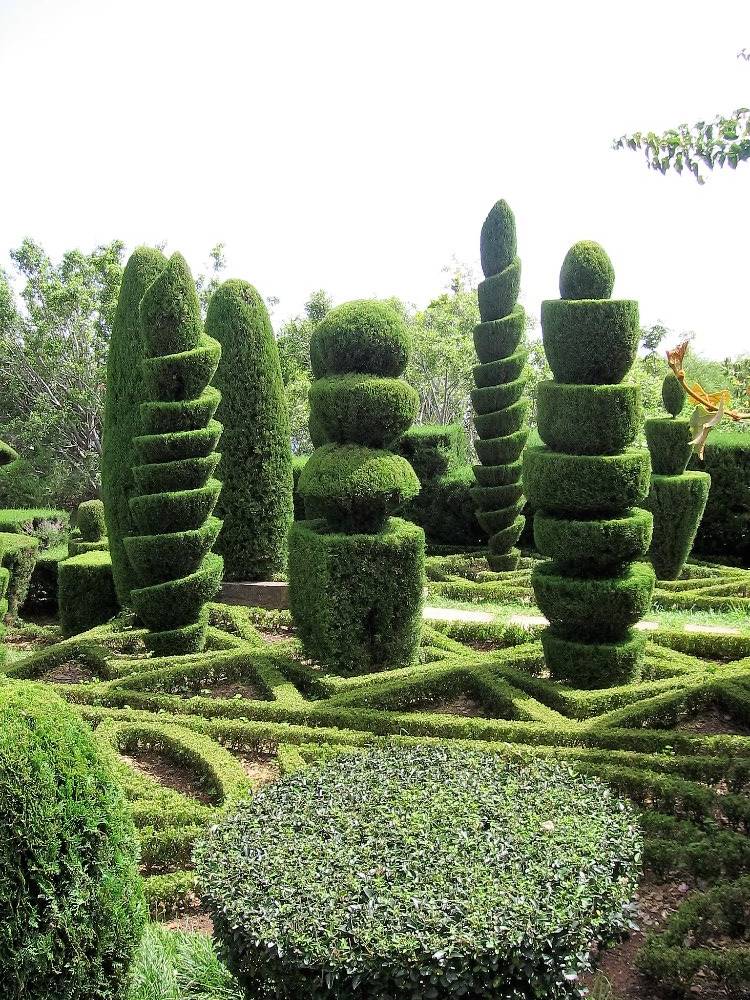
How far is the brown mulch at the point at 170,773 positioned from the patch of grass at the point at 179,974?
7.31 feet

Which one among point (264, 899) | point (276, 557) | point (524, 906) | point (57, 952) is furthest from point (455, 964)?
point (276, 557)

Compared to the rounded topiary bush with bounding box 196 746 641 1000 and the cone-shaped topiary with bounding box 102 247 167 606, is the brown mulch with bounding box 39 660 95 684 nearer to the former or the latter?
the cone-shaped topiary with bounding box 102 247 167 606

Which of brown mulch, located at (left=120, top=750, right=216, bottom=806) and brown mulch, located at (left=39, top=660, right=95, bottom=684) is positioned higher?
brown mulch, located at (left=120, top=750, right=216, bottom=806)

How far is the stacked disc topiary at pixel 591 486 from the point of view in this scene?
9.23 m

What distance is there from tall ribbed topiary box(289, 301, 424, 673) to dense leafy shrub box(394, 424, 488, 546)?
1009 cm

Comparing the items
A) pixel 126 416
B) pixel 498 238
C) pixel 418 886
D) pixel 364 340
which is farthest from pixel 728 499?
pixel 418 886

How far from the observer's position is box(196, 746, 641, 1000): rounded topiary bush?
396 cm

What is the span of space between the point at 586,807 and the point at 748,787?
267cm

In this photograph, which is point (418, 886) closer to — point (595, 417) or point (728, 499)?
point (595, 417)

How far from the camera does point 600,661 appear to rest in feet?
30.2

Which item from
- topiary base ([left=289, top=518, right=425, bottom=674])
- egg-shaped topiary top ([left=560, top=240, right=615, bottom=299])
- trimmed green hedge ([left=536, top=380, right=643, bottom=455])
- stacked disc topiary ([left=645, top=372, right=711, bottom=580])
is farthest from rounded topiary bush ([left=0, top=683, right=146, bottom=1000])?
stacked disc topiary ([left=645, top=372, right=711, bottom=580])

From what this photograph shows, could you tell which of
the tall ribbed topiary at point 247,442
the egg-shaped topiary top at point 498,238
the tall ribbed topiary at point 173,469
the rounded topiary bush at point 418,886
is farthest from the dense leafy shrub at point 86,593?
the rounded topiary bush at point 418,886

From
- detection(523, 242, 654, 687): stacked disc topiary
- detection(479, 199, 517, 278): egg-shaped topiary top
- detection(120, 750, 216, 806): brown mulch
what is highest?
detection(479, 199, 517, 278): egg-shaped topiary top

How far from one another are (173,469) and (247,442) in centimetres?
446
